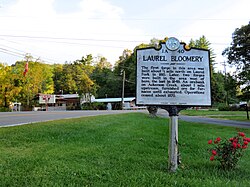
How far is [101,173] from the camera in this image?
4637 millimetres

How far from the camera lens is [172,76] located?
5.54 metres

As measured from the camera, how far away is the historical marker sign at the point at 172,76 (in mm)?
5504

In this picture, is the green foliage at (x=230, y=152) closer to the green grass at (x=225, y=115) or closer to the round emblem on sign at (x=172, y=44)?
the round emblem on sign at (x=172, y=44)

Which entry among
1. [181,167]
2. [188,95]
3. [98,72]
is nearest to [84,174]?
[181,167]

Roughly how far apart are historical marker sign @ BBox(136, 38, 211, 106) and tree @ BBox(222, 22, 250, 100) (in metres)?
17.8

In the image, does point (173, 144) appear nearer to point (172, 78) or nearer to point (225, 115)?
point (172, 78)

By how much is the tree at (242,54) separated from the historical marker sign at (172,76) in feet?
58.3

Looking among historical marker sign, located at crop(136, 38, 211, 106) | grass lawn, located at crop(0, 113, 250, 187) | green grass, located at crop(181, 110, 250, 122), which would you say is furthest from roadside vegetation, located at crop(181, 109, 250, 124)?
historical marker sign, located at crop(136, 38, 211, 106)

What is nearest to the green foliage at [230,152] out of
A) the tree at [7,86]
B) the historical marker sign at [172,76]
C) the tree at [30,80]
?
the historical marker sign at [172,76]

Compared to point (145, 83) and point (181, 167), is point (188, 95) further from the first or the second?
point (181, 167)

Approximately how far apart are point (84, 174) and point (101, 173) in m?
0.29

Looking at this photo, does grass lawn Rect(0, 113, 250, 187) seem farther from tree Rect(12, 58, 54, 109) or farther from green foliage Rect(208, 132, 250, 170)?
tree Rect(12, 58, 54, 109)

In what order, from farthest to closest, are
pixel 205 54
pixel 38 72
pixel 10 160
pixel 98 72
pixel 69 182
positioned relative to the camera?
pixel 98 72, pixel 38 72, pixel 205 54, pixel 10 160, pixel 69 182

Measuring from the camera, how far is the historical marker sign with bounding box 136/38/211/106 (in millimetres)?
5504
